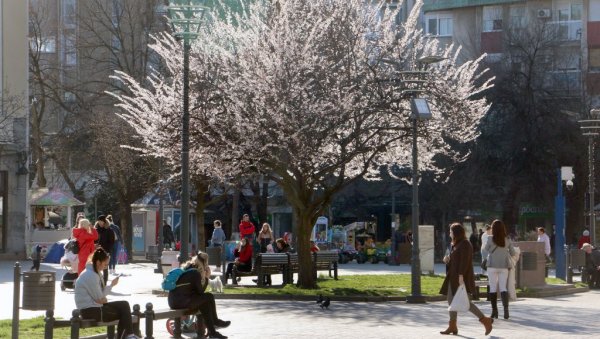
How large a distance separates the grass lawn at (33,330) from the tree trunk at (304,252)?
448 inches

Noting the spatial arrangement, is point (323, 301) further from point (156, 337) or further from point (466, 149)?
point (466, 149)

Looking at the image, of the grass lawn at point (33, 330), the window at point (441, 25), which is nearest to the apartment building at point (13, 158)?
the grass lawn at point (33, 330)

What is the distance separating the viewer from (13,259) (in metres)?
52.9

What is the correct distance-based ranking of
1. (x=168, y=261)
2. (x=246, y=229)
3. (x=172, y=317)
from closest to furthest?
1. (x=172, y=317)
2. (x=168, y=261)
3. (x=246, y=229)

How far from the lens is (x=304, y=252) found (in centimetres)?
3148

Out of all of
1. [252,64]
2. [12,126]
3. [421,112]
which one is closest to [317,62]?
[252,64]

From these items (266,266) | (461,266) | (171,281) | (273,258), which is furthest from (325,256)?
(171,281)

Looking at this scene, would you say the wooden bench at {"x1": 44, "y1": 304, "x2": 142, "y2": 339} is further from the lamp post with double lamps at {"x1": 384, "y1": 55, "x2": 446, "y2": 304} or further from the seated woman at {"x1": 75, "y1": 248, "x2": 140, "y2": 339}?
the lamp post with double lamps at {"x1": 384, "y1": 55, "x2": 446, "y2": 304}

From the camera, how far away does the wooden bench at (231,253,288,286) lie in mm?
32206

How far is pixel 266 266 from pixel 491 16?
1904 inches

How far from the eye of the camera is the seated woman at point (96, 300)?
1656cm

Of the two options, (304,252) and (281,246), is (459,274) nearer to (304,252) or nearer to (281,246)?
(304,252)

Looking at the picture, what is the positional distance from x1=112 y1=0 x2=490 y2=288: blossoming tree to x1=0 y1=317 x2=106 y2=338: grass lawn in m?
10.4

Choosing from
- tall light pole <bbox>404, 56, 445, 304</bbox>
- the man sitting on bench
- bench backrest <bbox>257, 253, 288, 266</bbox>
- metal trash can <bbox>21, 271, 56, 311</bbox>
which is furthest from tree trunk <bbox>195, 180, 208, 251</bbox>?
metal trash can <bbox>21, 271, 56, 311</bbox>
